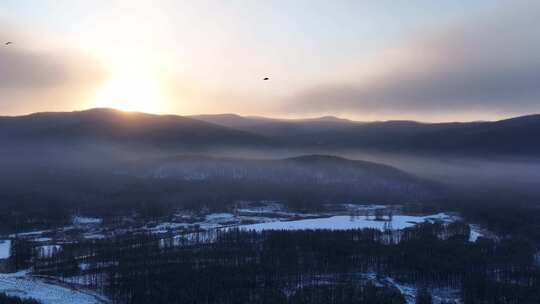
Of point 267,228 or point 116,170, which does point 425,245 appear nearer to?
point 267,228

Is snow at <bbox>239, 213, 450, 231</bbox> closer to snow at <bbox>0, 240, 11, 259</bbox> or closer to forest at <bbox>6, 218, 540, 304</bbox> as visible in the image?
forest at <bbox>6, 218, 540, 304</bbox>

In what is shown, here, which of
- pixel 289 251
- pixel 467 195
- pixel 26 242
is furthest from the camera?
pixel 467 195

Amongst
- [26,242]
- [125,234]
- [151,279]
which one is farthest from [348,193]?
[151,279]

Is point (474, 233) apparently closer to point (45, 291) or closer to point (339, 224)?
point (339, 224)

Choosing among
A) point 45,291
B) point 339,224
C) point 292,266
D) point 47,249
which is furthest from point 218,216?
point 45,291

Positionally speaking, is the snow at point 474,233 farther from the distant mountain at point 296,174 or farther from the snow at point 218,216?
the distant mountain at point 296,174

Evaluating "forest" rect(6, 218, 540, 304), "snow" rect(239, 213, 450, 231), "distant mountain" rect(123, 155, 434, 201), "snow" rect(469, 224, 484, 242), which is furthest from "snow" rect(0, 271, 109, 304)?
"distant mountain" rect(123, 155, 434, 201)
